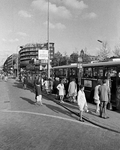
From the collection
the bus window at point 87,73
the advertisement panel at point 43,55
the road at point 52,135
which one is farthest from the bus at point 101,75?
the advertisement panel at point 43,55

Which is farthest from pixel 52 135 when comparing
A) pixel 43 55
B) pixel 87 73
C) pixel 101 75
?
pixel 43 55

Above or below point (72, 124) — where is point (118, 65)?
above

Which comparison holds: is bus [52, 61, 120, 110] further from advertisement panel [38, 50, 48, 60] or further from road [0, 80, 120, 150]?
advertisement panel [38, 50, 48, 60]

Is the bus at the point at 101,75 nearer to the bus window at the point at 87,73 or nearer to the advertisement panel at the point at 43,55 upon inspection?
the bus window at the point at 87,73

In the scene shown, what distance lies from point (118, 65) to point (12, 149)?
308 inches

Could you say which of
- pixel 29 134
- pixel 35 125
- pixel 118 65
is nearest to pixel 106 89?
pixel 118 65

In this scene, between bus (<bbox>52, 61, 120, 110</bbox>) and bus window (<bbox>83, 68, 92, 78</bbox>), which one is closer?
bus (<bbox>52, 61, 120, 110</bbox>)

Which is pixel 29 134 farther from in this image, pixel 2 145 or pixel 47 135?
pixel 2 145

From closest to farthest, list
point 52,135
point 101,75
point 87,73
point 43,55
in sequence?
point 52,135
point 101,75
point 87,73
point 43,55

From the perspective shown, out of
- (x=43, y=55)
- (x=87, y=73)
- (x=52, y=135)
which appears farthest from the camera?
(x=43, y=55)

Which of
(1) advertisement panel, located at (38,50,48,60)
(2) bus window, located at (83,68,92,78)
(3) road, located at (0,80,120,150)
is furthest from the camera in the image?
(1) advertisement panel, located at (38,50,48,60)

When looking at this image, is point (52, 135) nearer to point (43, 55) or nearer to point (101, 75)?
point (101, 75)

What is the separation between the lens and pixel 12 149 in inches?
187

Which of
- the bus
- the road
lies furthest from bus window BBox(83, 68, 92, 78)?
the road
